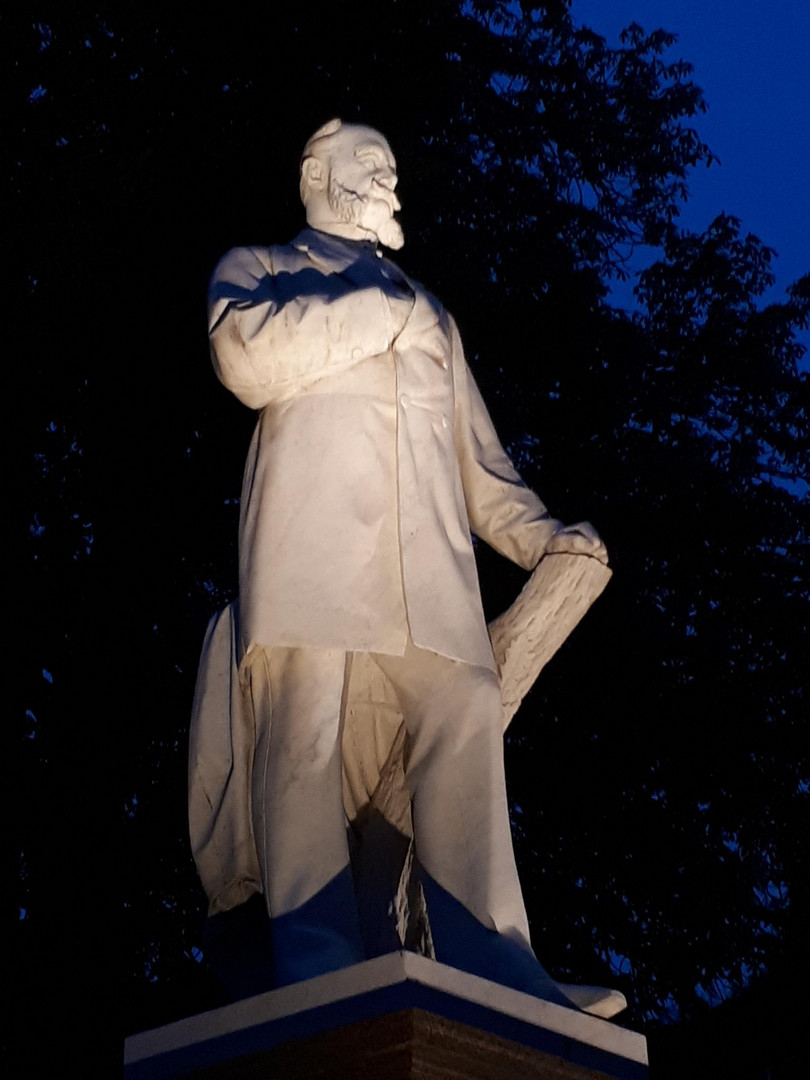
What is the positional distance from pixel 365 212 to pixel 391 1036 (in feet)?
7.06

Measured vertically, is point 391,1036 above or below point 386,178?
below

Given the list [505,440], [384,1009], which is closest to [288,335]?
[384,1009]

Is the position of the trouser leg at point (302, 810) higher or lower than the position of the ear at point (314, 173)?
lower

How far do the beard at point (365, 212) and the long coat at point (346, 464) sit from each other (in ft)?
0.32

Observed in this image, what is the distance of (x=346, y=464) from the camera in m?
4.83

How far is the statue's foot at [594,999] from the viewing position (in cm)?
444

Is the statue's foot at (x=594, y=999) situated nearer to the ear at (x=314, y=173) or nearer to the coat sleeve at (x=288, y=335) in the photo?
the coat sleeve at (x=288, y=335)

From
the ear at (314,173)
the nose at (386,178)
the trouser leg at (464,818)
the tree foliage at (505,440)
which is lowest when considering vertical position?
the trouser leg at (464,818)

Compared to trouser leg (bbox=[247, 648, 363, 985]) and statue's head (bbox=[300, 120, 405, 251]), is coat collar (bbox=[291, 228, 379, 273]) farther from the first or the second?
trouser leg (bbox=[247, 648, 363, 985])

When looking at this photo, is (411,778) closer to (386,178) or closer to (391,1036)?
(391,1036)

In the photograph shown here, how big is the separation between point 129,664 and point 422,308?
193 inches

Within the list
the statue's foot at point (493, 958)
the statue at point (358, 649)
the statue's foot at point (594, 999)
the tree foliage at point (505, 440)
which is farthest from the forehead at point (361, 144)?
the tree foliage at point (505, 440)

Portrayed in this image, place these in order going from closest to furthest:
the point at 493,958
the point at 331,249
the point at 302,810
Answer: the point at 493,958 → the point at 302,810 → the point at 331,249

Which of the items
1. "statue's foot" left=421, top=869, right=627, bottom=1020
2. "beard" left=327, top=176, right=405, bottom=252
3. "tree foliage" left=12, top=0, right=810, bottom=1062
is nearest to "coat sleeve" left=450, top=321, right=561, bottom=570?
"beard" left=327, top=176, right=405, bottom=252
